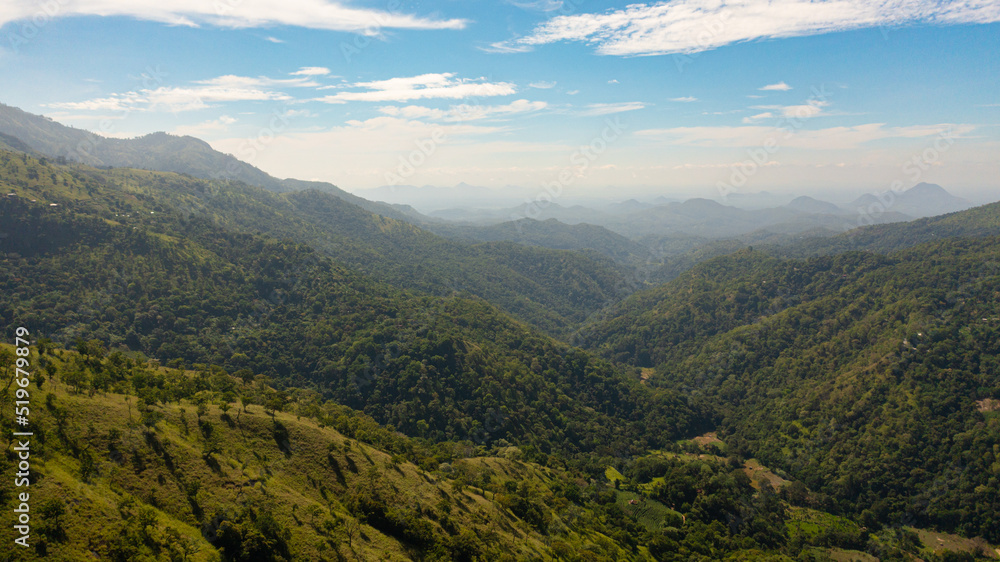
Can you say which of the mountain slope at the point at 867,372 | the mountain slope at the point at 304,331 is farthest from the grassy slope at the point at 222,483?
the mountain slope at the point at 867,372

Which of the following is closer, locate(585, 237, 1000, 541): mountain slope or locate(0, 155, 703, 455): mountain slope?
locate(585, 237, 1000, 541): mountain slope

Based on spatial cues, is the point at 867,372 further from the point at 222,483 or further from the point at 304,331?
the point at 304,331

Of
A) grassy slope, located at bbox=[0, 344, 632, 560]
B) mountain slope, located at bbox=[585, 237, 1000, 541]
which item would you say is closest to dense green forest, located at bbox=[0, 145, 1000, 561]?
grassy slope, located at bbox=[0, 344, 632, 560]

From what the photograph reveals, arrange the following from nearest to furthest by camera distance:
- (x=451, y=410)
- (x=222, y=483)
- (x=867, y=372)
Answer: (x=222, y=483)
(x=451, y=410)
(x=867, y=372)

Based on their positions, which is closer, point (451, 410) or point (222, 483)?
point (222, 483)

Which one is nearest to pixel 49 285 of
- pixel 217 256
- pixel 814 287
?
pixel 217 256

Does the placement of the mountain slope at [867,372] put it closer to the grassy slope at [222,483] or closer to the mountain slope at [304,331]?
the mountain slope at [304,331]

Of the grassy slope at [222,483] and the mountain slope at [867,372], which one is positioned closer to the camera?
the grassy slope at [222,483]

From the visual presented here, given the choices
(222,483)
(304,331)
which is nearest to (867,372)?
(222,483)

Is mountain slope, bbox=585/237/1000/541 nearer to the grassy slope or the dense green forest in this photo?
the dense green forest
